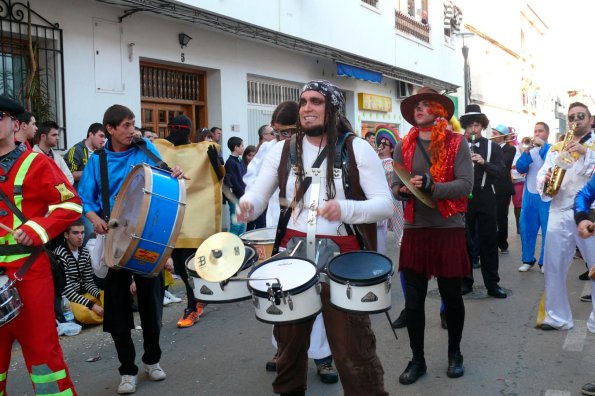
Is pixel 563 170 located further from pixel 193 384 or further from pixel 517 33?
pixel 517 33

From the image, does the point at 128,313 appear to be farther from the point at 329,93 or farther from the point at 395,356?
the point at 329,93

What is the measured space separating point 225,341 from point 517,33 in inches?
1351

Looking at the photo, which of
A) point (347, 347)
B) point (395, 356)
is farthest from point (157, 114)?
point (347, 347)

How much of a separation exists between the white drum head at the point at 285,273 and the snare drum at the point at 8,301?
4.00 ft

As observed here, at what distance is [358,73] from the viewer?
1736 cm

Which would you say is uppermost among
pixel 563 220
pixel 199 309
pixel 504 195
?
pixel 504 195

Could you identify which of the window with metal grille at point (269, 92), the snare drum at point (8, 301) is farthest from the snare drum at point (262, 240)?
the window with metal grille at point (269, 92)

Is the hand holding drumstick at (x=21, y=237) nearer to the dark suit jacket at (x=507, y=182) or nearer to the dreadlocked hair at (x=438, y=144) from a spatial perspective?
the dreadlocked hair at (x=438, y=144)

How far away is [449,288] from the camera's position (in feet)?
15.5

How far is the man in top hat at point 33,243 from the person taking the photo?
3496 millimetres

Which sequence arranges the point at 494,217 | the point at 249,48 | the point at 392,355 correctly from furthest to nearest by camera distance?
the point at 249,48, the point at 494,217, the point at 392,355

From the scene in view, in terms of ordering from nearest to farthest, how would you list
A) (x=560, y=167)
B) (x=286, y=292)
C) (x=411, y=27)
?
(x=286, y=292) → (x=560, y=167) → (x=411, y=27)

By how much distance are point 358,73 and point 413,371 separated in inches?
528

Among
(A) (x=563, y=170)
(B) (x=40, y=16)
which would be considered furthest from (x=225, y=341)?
(B) (x=40, y=16)
